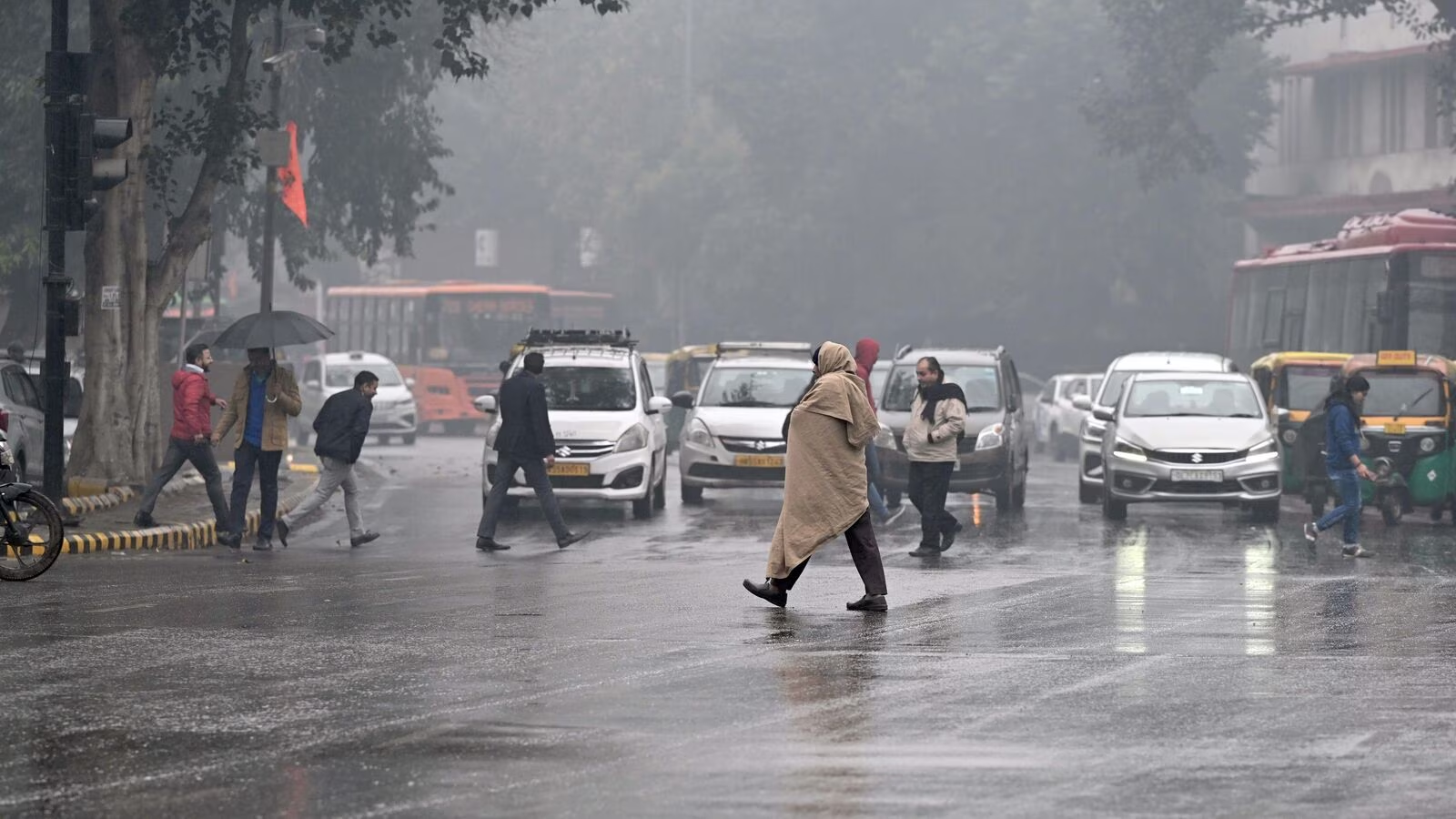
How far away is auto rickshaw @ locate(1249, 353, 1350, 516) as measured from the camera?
26.3 meters

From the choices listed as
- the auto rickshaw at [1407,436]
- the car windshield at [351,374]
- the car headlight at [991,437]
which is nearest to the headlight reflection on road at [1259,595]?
the auto rickshaw at [1407,436]

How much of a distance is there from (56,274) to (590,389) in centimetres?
660

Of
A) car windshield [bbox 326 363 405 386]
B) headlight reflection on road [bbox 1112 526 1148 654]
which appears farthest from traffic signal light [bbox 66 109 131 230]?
car windshield [bbox 326 363 405 386]

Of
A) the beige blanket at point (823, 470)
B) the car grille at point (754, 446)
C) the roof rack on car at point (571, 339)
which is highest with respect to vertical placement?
the roof rack on car at point (571, 339)

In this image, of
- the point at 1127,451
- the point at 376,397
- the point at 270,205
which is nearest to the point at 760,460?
the point at 1127,451

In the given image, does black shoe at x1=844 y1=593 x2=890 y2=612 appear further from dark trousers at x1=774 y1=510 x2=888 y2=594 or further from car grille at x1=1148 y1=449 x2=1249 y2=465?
car grille at x1=1148 y1=449 x2=1249 y2=465

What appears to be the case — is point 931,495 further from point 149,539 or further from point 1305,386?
A: point 1305,386

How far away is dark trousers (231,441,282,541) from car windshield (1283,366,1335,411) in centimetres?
1311

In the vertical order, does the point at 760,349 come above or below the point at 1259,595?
above

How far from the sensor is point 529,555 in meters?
18.9

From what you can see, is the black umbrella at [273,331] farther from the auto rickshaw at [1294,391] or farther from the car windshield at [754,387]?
the auto rickshaw at [1294,391]

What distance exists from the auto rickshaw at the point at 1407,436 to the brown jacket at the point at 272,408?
10663 mm

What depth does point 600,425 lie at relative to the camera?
23453mm

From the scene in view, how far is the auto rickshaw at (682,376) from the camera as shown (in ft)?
119
